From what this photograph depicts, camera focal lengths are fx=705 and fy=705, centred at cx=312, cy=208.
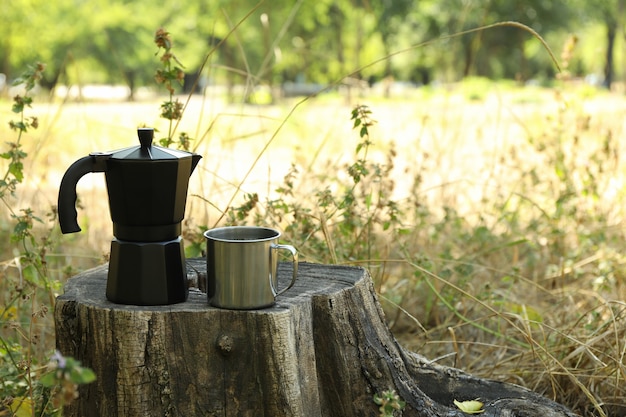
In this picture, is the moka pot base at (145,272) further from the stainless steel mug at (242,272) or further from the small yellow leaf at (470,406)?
the small yellow leaf at (470,406)

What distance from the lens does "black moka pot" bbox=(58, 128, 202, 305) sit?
5.34ft

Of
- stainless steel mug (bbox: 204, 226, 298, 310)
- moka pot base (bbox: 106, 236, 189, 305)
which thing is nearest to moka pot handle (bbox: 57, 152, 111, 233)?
moka pot base (bbox: 106, 236, 189, 305)

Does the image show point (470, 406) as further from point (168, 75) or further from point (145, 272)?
point (168, 75)

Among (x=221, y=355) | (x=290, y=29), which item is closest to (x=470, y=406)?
(x=221, y=355)

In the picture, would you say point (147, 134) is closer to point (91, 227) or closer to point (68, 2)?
point (91, 227)

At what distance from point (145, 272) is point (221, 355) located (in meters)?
0.27

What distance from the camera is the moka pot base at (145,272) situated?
5.55 ft

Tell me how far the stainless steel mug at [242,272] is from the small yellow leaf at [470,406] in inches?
28.3

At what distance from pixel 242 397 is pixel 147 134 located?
0.68 meters

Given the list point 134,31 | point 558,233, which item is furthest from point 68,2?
point 558,233

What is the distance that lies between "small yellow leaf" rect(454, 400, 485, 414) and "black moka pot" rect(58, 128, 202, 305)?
0.89m

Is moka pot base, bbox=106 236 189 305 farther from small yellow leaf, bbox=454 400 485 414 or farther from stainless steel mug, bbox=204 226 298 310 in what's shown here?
small yellow leaf, bbox=454 400 485 414

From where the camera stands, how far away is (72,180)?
1.64 metres

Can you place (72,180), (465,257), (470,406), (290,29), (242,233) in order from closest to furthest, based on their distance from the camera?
(72,180) < (242,233) < (470,406) < (465,257) < (290,29)
